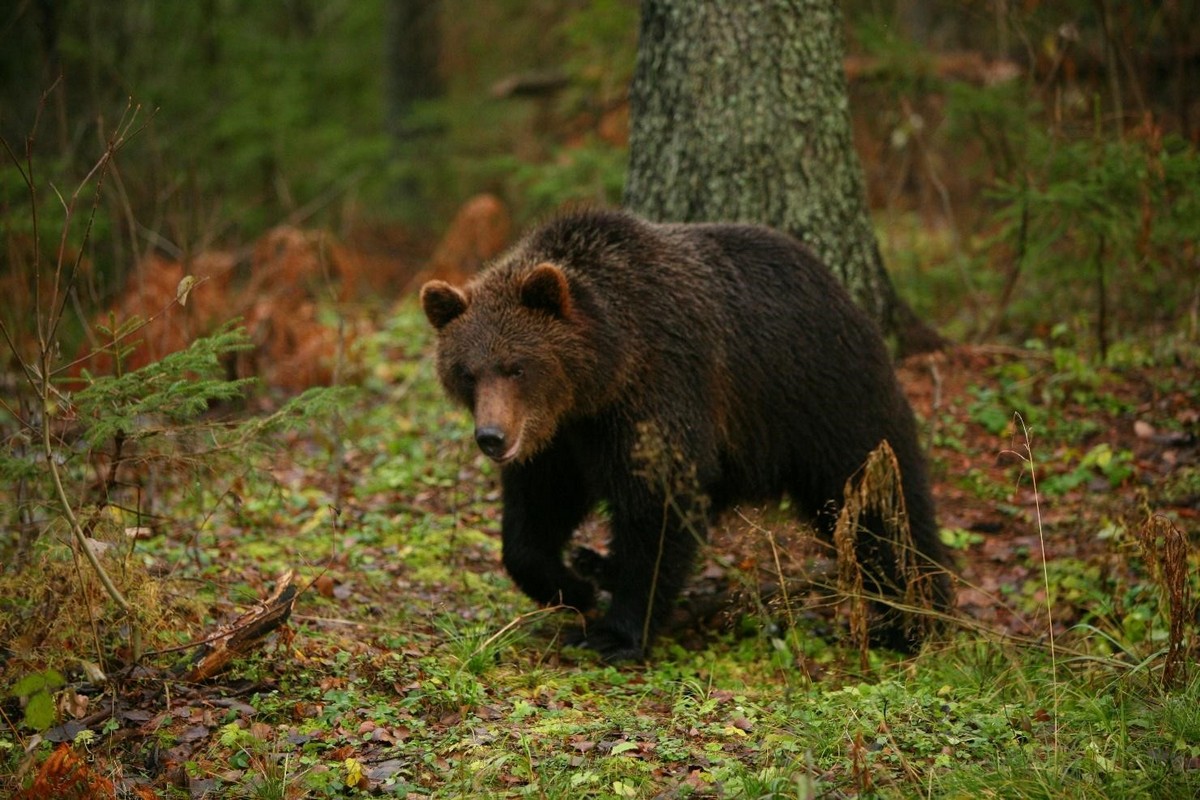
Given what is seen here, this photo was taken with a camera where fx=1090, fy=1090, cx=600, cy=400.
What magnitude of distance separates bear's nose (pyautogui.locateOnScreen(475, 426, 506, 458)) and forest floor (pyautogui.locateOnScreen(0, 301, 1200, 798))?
2.93 feet

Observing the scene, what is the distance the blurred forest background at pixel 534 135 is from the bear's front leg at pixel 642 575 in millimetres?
2993

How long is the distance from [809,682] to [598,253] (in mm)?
2483

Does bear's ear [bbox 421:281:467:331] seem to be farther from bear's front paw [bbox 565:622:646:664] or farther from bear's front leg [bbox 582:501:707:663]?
bear's front paw [bbox 565:622:646:664]

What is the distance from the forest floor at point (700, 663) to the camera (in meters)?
4.05

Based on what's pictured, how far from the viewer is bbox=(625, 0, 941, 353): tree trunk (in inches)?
284

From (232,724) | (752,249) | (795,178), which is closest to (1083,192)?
(795,178)

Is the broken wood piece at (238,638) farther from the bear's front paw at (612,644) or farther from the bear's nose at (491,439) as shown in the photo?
the bear's front paw at (612,644)

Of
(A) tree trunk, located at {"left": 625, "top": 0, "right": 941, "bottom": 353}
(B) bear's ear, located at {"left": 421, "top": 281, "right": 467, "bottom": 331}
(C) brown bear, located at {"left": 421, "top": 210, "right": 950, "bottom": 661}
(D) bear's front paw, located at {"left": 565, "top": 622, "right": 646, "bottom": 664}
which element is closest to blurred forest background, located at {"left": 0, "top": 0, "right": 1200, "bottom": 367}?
(A) tree trunk, located at {"left": 625, "top": 0, "right": 941, "bottom": 353}

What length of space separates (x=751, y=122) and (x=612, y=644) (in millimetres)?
3614

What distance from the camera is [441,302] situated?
5.67 metres

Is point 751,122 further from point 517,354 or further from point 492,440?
point 492,440

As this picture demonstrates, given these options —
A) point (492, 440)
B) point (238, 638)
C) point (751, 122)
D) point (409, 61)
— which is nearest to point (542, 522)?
point (492, 440)

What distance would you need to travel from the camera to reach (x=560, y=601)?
19.1 feet

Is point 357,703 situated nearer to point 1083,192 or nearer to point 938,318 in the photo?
point 1083,192
